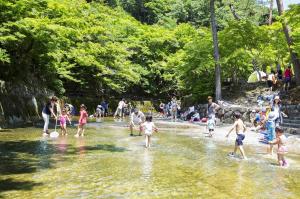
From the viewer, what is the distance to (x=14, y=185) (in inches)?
358

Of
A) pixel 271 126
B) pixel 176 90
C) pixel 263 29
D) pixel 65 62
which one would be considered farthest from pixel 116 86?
pixel 271 126

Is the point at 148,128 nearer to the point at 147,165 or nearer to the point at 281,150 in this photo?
the point at 147,165

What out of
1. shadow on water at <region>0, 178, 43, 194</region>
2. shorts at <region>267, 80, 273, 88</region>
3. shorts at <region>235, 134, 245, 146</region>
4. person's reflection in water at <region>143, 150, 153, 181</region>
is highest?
shorts at <region>267, 80, 273, 88</region>

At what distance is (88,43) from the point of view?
1495 inches

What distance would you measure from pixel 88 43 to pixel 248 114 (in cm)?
1766

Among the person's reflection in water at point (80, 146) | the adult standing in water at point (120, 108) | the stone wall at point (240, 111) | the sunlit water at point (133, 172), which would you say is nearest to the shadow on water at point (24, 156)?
the sunlit water at point (133, 172)

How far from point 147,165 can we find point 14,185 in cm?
421

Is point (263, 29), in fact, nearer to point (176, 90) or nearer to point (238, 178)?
point (176, 90)

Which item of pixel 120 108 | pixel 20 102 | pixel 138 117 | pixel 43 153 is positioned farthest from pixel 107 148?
pixel 120 108

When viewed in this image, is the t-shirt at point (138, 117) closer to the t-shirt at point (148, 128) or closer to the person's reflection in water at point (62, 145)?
the person's reflection in water at point (62, 145)

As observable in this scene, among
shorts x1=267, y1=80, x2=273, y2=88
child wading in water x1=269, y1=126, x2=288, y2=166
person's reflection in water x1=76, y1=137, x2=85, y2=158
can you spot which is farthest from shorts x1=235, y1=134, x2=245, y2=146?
shorts x1=267, y1=80, x2=273, y2=88

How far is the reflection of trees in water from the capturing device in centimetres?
1060

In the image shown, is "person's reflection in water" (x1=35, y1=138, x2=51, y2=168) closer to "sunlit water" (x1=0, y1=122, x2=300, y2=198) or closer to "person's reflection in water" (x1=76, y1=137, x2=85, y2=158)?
"sunlit water" (x1=0, y1=122, x2=300, y2=198)

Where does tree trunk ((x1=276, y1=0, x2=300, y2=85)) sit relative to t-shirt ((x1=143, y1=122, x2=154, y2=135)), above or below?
above
